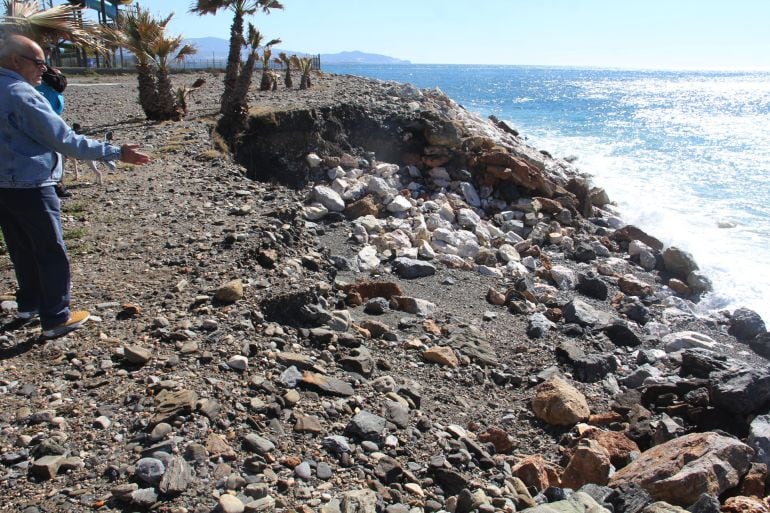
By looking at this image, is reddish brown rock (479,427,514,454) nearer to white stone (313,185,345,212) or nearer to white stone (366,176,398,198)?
white stone (313,185,345,212)

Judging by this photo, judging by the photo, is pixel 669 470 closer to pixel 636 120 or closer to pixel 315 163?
pixel 315 163

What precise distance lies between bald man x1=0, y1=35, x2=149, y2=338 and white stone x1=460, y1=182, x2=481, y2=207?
8.91 m

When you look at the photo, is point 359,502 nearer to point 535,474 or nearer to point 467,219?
point 535,474

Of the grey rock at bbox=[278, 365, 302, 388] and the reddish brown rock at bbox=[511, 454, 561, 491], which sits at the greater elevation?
the grey rock at bbox=[278, 365, 302, 388]

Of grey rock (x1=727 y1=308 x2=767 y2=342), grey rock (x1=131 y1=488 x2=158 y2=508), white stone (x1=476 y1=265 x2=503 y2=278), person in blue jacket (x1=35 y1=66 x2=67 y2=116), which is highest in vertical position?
person in blue jacket (x1=35 y1=66 x2=67 y2=116)

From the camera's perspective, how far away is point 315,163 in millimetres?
11953

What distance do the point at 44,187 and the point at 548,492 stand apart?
3.85 metres

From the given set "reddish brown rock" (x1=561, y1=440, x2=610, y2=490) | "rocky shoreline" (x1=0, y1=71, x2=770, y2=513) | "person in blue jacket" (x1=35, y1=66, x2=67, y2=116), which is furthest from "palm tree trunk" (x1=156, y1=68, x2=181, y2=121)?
"reddish brown rock" (x1=561, y1=440, x2=610, y2=490)

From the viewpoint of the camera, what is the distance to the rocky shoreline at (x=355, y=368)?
338 cm

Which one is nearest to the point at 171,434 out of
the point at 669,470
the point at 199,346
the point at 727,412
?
the point at 199,346

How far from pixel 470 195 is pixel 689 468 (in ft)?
29.3

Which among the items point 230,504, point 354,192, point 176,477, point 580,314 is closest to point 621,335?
point 580,314

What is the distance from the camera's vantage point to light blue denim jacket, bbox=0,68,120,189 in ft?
12.3

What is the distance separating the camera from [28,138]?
153 inches
